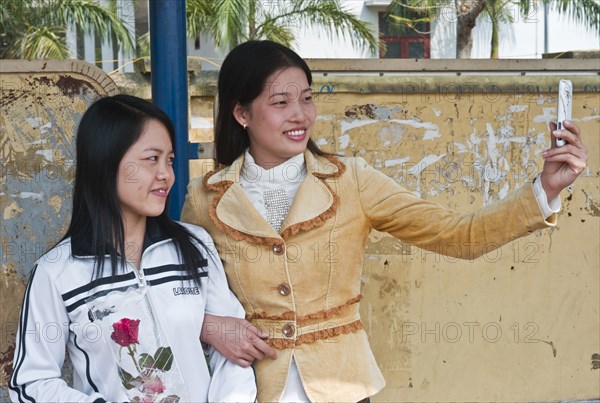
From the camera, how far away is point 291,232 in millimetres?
2521

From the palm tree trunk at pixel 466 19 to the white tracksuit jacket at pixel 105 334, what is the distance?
48.7ft

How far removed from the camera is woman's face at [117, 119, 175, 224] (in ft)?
7.98

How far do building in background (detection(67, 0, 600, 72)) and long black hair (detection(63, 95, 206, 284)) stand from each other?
17326 millimetres

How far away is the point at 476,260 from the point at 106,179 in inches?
91.1

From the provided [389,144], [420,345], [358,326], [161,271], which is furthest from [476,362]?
[161,271]

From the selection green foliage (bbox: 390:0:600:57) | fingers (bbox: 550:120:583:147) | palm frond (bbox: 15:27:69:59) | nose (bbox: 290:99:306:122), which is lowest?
fingers (bbox: 550:120:583:147)

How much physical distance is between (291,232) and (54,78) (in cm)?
184

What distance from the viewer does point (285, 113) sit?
2584 mm

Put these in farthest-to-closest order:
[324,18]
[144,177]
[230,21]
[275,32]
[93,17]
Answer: [93,17] < [275,32] < [230,21] < [324,18] < [144,177]

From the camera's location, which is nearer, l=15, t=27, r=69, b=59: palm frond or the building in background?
l=15, t=27, r=69, b=59: palm frond

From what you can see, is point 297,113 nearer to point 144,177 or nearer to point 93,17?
point 144,177

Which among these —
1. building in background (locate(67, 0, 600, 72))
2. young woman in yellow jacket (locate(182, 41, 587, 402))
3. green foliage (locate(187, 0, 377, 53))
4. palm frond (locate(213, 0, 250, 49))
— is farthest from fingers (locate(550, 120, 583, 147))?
building in background (locate(67, 0, 600, 72))

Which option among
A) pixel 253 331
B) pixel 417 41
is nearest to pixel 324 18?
pixel 417 41

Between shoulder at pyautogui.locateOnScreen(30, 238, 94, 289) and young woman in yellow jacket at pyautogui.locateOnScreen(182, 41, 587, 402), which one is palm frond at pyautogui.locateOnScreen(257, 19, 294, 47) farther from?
shoulder at pyautogui.locateOnScreen(30, 238, 94, 289)
